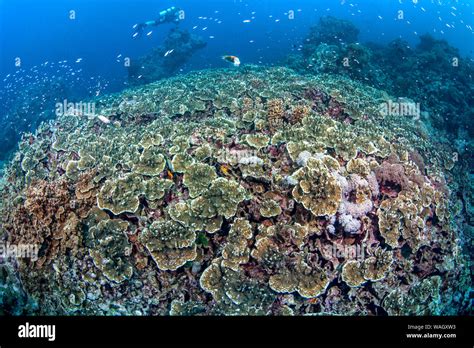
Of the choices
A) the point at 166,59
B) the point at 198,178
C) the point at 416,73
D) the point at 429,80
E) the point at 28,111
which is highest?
the point at 166,59

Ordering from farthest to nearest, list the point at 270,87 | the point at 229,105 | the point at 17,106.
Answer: the point at 17,106 < the point at 270,87 < the point at 229,105

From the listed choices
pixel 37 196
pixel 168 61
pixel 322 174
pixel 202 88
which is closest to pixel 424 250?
pixel 322 174

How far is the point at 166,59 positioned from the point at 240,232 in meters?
27.0

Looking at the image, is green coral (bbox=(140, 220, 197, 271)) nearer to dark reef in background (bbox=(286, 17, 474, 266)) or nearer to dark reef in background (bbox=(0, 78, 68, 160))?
dark reef in background (bbox=(286, 17, 474, 266))

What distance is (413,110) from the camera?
42.5ft

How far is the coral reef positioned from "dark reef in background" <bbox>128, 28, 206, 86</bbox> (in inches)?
858

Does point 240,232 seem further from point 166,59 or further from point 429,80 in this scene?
point 166,59

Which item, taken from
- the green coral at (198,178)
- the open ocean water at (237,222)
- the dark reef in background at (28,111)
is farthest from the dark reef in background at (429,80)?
the dark reef in background at (28,111)

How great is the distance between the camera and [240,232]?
582 cm

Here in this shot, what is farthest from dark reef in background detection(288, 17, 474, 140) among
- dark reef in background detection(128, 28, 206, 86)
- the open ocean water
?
dark reef in background detection(128, 28, 206, 86)

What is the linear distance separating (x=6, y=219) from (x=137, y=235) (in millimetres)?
3080

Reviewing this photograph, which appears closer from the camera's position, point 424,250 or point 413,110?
point 424,250

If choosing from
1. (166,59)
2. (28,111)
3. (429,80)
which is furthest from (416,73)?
(28,111)
